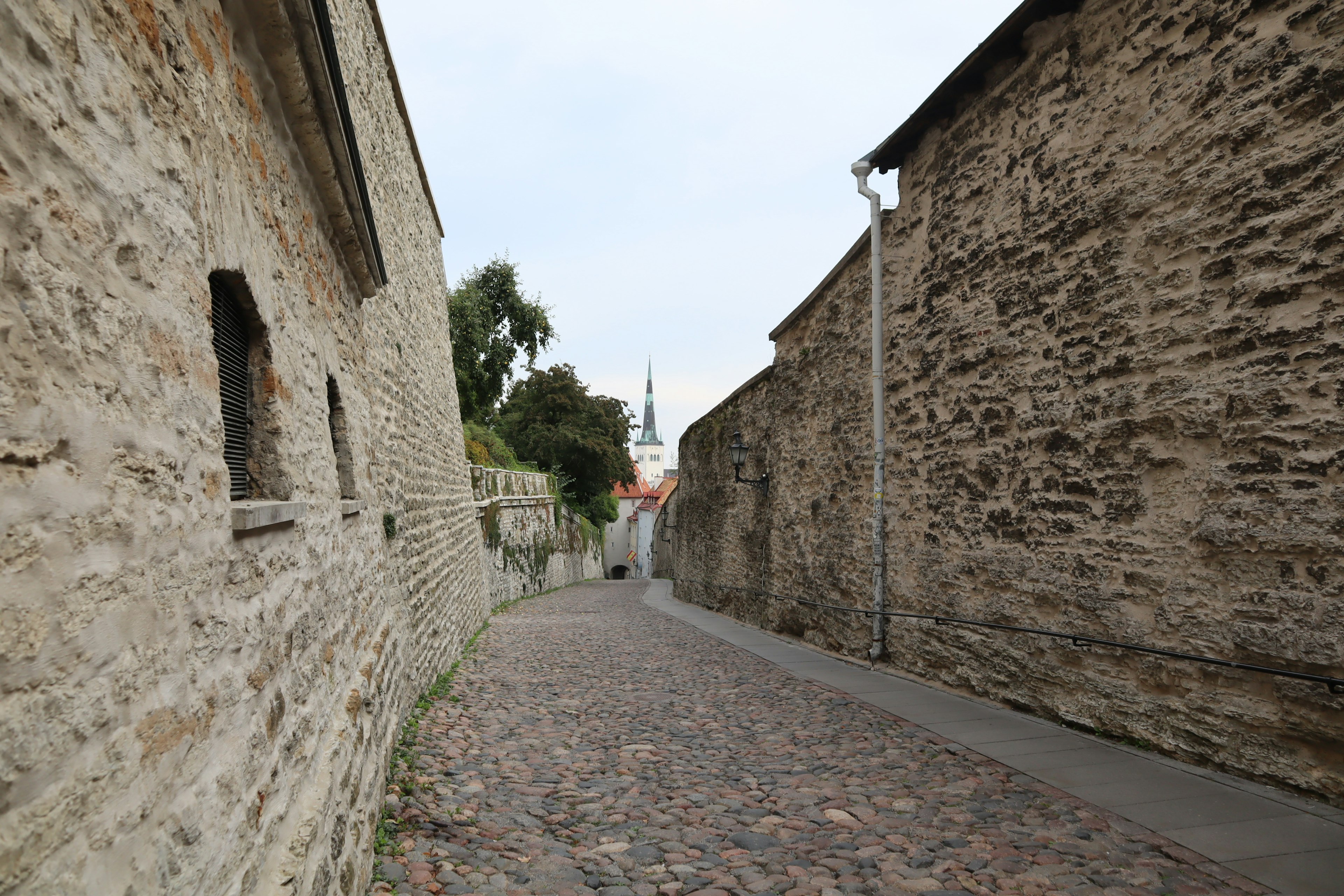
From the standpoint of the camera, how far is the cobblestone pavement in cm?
330

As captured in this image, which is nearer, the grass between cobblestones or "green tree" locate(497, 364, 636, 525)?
the grass between cobblestones

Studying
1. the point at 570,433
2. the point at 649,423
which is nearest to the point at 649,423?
the point at 649,423

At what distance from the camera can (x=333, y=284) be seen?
165 inches

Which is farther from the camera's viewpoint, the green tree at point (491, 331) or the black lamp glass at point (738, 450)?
the green tree at point (491, 331)

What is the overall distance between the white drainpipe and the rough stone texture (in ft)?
19.5

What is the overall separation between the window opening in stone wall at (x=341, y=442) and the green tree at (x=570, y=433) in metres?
31.9

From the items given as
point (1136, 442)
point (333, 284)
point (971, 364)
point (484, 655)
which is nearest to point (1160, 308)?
point (1136, 442)

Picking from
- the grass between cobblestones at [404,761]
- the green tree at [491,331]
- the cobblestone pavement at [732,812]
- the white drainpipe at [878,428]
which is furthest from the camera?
the green tree at [491,331]

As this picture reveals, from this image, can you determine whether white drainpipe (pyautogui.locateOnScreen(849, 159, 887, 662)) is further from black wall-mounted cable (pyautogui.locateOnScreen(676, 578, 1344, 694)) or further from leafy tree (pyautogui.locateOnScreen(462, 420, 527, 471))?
leafy tree (pyautogui.locateOnScreen(462, 420, 527, 471))

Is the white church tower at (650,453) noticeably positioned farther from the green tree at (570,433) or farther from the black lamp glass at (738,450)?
the black lamp glass at (738,450)

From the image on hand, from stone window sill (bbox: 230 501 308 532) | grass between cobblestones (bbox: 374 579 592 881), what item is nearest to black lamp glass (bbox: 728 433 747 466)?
grass between cobblestones (bbox: 374 579 592 881)

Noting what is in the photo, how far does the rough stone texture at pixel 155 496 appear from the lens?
1.14 meters

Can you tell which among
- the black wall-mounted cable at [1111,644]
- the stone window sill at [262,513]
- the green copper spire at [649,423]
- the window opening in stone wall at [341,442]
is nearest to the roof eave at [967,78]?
the black wall-mounted cable at [1111,644]

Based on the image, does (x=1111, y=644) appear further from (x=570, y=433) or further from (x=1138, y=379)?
(x=570, y=433)
